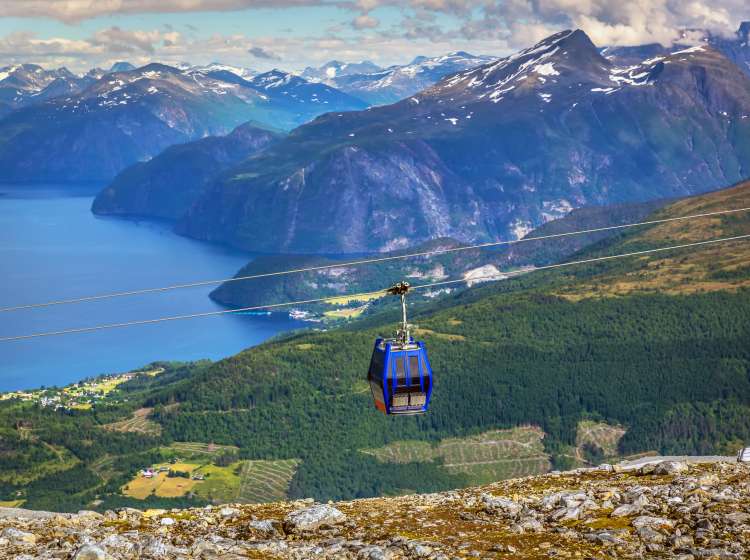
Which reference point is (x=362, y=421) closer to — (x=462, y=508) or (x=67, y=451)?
(x=67, y=451)

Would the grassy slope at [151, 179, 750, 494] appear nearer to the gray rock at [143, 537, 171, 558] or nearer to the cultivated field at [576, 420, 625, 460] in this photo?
the cultivated field at [576, 420, 625, 460]

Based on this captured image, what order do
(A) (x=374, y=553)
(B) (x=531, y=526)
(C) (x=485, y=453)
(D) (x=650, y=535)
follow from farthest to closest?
(C) (x=485, y=453), (B) (x=531, y=526), (D) (x=650, y=535), (A) (x=374, y=553)

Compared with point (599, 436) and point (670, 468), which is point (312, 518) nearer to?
point (670, 468)

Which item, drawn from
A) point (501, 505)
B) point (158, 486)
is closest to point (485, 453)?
point (158, 486)

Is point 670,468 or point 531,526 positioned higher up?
point 531,526

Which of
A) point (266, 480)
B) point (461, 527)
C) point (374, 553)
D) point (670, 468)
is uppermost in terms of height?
point (374, 553)

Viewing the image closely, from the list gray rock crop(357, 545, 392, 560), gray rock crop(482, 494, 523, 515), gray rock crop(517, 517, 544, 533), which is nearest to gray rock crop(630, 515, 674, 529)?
gray rock crop(517, 517, 544, 533)
